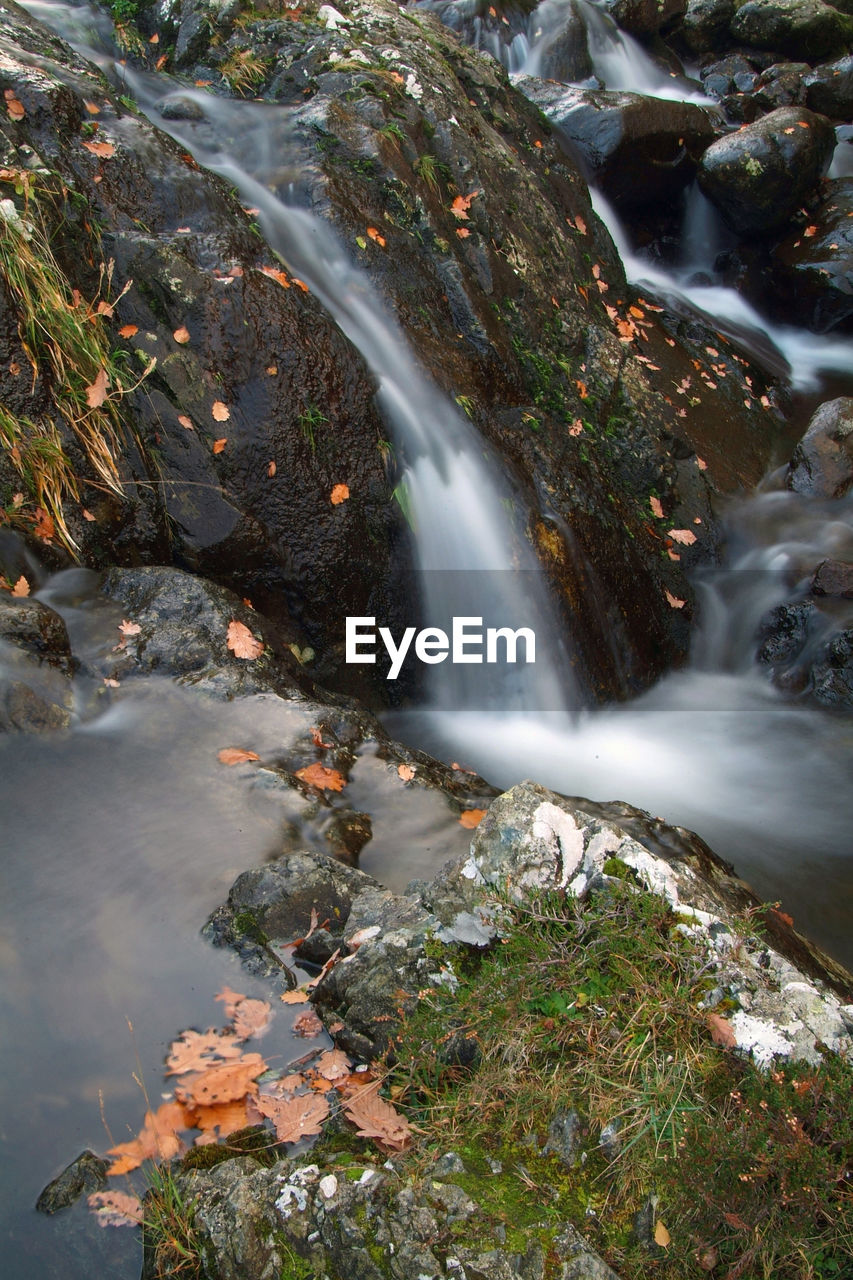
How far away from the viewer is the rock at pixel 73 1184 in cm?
213

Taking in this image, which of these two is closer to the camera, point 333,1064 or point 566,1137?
point 566,1137

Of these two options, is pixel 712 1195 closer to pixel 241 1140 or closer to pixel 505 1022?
pixel 505 1022

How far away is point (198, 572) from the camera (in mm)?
4871

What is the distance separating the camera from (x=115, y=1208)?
82.9 inches

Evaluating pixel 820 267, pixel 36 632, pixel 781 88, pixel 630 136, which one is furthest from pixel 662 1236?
pixel 781 88

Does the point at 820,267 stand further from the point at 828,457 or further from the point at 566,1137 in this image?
the point at 566,1137

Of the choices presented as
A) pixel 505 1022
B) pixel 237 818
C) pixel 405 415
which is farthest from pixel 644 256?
pixel 505 1022

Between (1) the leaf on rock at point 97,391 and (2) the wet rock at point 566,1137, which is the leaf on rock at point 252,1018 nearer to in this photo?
(2) the wet rock at point 566,1137

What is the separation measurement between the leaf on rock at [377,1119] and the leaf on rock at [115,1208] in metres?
0.53

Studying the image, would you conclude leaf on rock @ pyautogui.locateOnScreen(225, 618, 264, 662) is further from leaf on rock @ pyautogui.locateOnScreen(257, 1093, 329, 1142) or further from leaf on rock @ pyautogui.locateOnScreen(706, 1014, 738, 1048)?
leaf on rock @ pyautogui.locateOnScreen(706, 1014, 738, 1048)

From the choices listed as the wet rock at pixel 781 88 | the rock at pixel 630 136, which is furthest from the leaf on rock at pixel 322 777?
the wet rock at pixel 781 88

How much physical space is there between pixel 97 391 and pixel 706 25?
1655 cm

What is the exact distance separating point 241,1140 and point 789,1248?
4.18 ft

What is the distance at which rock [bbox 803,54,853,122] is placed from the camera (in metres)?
13.9
